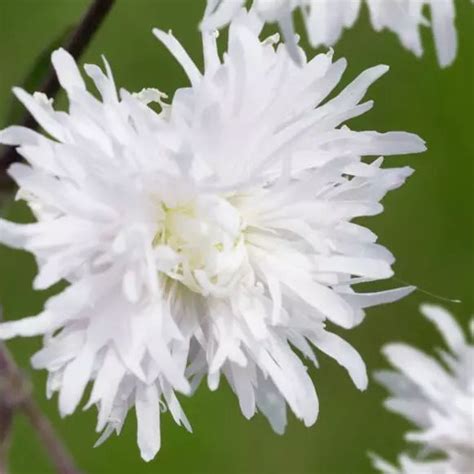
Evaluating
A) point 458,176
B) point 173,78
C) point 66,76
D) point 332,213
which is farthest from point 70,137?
point 458,176

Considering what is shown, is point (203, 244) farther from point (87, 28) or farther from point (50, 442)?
point (50, 442)

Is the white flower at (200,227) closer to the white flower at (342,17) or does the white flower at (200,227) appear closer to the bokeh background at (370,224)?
the white flower at (342,17)

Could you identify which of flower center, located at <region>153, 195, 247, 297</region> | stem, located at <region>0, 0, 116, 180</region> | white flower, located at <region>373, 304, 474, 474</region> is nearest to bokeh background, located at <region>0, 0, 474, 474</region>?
white flower, located at <region>373, 304, 474, 474</region>

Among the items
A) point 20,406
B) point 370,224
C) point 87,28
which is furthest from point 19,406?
point 370,224

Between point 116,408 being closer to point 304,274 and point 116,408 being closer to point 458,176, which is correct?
point 304,274

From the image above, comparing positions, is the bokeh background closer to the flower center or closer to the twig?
the twig

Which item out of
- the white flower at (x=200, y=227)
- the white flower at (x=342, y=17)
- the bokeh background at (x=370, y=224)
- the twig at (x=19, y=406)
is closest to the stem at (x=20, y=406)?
the twig at (x=19, y=406)

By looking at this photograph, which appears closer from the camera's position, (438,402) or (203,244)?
(203,244)
